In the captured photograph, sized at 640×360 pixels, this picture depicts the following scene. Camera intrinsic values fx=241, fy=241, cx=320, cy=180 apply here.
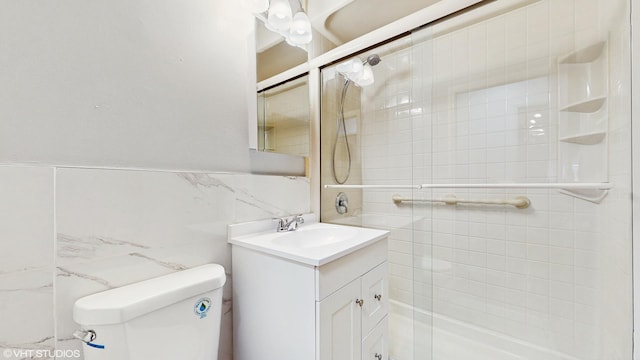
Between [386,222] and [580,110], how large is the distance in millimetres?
1068

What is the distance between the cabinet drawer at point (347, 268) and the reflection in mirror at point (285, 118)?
0.68m

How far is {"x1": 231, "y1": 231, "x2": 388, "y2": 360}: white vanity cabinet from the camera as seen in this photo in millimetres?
761

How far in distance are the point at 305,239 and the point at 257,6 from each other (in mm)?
1169

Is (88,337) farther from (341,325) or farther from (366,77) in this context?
(366,77)

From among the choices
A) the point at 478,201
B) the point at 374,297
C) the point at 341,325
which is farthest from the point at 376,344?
the point at 478,201

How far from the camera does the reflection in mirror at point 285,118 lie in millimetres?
Answer: 1219

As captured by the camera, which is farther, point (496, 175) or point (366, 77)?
point (366, 77)

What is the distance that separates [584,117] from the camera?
105 centimetres

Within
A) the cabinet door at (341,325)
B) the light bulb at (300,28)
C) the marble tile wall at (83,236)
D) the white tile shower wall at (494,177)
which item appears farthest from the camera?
the light bulb at (300,28)

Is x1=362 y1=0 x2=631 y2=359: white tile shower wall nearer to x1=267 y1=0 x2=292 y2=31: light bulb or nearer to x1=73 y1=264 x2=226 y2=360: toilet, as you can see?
x1=267 y1=0 x2=292 y2=31: light bulb

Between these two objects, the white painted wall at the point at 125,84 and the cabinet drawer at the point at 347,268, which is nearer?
the white painted wall at the point at 125,84

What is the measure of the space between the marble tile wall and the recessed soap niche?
155 centimetres

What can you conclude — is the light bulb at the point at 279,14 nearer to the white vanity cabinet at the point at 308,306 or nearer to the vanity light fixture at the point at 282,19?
the vanity light fixture at the point at 282,19

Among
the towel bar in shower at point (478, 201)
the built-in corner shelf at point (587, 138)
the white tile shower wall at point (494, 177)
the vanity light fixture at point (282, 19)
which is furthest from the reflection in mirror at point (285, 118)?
the built-in corner shelf at point (587, 138)
